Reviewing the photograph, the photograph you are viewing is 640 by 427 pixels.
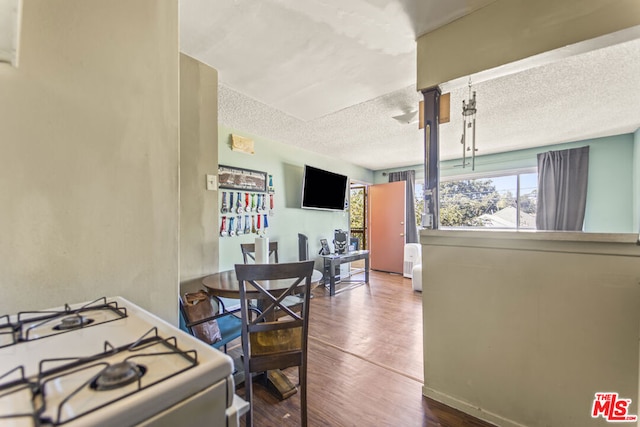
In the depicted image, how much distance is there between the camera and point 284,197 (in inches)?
158

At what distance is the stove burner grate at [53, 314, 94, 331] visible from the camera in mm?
688

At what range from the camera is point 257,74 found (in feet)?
6.86

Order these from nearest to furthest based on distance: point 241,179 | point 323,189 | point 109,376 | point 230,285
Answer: point 109,376
point 230,285
point 241,179
point 323,189

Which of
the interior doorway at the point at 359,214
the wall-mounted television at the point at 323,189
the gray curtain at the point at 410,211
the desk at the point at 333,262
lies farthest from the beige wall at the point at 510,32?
the interior doorway at the point at 359,214

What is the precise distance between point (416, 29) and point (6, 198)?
79.9 inches

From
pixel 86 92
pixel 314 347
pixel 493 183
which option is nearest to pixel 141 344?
pixel 86 92

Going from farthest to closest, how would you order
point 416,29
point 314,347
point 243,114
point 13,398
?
point 243,114, point 314,347, point 416,29, point 13,398

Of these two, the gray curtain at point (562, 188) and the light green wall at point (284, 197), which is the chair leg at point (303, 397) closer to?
the light green wall at point (284, 197)

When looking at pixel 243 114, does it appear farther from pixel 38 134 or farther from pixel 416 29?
pixel 38 134

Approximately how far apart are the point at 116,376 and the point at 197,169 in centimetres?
193

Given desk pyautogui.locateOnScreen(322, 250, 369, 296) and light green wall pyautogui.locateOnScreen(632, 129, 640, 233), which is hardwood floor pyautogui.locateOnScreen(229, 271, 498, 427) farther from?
light green wall pyautogui.locateOnScreen(632, 129, 640, 233)

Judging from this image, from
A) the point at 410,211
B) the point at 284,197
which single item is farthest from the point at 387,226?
the point at 284,197

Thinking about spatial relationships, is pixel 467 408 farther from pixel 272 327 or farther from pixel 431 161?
pixel 431 161

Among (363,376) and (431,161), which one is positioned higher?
(431,161)
